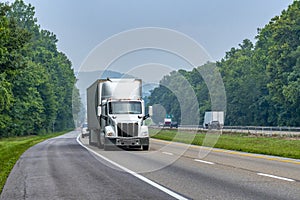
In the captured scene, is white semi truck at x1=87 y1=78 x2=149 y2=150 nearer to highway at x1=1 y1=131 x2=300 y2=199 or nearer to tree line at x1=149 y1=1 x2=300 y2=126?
highway at x1=1 y1=131 x2=300 y2=199

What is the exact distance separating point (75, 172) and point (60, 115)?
106 metres

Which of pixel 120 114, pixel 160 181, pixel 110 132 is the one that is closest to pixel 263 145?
pixel 120 114

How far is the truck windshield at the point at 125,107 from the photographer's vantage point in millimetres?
29312

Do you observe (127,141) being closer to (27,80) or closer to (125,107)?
(125,107)

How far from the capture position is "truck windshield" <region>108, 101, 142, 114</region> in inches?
1154

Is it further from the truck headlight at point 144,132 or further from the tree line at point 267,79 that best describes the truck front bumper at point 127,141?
the tree line at point 267,79

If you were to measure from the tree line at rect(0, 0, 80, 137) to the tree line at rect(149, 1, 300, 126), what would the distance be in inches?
908

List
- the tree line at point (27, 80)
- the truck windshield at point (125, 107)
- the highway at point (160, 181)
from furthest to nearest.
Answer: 1. the tree line at point (27, 80)
2. the truck windshield at point (125, 107)
3. the highway at point (160, 181)

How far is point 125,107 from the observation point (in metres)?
29.5

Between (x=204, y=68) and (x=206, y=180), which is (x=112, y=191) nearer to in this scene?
(x=206, y=180)

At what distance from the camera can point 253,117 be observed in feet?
309

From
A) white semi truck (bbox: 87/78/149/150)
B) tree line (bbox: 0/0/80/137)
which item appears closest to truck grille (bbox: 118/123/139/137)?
white semi truck (bbox: 87/78/149/150)

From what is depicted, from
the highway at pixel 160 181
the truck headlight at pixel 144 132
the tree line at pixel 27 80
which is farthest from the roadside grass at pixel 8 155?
the tree line at pixel 27 80

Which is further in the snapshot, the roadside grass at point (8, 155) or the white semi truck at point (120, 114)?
the white semi truck at point (120, 114)
